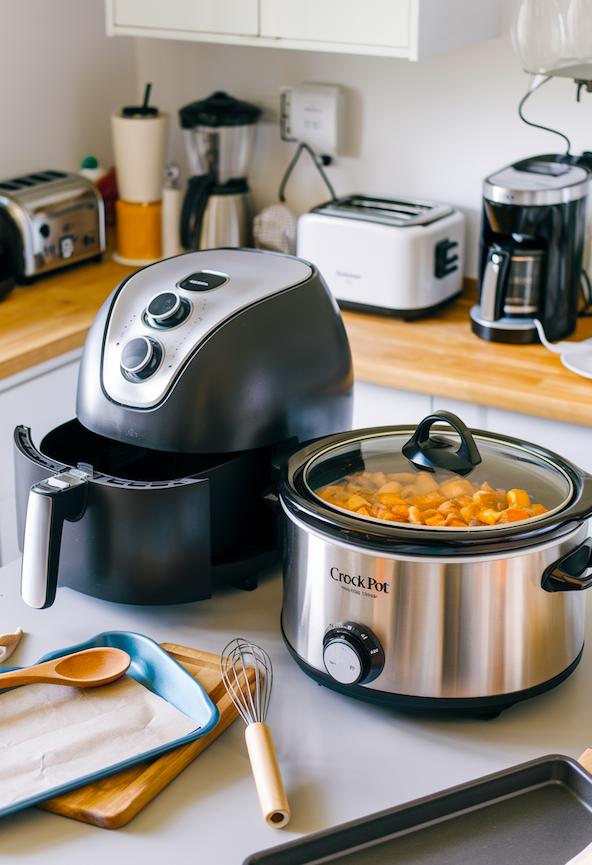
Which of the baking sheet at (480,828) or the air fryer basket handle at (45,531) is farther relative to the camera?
the air fryer basket handle at (45,531)

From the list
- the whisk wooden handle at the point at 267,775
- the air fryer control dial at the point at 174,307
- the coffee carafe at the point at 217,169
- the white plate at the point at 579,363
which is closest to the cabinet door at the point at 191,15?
the coffee carafe at the point at 217,169

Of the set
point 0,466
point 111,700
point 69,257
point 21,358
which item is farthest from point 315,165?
point 111,700

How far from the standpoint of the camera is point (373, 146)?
2127 millimetres

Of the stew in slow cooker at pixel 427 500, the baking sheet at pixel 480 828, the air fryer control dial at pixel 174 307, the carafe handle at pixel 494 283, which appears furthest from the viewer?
the carafe handle at pixel 494 283

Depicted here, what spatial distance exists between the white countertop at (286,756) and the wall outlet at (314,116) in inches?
60.5

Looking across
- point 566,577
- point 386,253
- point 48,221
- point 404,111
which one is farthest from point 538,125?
point 566,577

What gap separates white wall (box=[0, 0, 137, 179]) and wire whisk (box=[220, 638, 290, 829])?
5.55 ft

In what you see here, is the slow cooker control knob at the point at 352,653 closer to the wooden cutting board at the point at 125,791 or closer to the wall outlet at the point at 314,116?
the wooden cutting board at the point at 125,791

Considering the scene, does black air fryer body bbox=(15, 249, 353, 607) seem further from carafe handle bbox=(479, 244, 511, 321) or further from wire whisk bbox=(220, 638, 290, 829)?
carafe handle bbox=(479, 244, 511, 321)

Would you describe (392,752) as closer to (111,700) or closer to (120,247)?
(111,700)

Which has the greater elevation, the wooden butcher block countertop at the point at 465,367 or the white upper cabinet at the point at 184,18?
the white upper cabinet at the point at 184,18

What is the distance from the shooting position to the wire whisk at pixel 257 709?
64cm

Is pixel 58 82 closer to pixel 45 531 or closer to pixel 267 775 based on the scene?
pixel 45 531

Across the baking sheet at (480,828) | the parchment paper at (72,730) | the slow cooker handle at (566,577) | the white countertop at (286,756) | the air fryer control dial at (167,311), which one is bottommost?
the white countertop at (286,756)
